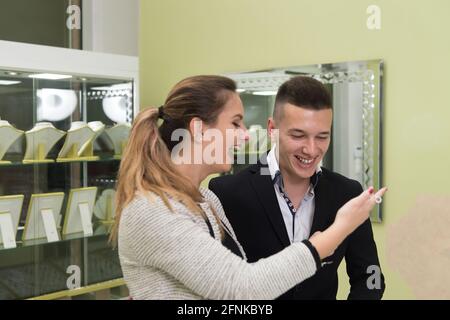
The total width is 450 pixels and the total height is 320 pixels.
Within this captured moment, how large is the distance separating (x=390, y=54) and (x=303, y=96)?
0.86m

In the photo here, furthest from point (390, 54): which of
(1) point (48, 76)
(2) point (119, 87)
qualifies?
(1) point (48, 76)

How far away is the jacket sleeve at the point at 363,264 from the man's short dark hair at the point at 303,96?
405mm

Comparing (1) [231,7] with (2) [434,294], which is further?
(1) [231,7]

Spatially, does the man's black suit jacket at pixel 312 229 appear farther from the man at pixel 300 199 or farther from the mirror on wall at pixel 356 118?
the mirror on wall at pixel 356 118

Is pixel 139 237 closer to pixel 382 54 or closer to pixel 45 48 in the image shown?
pixel 382 54

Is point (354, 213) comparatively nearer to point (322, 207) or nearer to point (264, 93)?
point (322, 207)

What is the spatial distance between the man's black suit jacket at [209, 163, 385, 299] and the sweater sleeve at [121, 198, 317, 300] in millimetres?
454

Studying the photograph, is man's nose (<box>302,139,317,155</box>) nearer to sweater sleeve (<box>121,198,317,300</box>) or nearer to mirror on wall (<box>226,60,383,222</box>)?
sweater sleeve (<box>121,198,317,300</box>)

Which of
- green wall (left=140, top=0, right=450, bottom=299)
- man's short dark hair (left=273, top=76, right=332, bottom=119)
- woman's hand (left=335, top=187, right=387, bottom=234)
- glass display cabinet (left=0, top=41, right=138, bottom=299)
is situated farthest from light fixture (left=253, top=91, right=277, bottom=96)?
woman's hand (left=335, top=187, right=387, bottom=234)

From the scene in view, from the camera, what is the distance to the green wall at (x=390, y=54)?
2.22 metres

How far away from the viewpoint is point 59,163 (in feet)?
10.1

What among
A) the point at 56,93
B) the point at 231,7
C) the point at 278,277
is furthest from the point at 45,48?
the point at 278,277

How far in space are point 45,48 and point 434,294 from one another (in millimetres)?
2252
